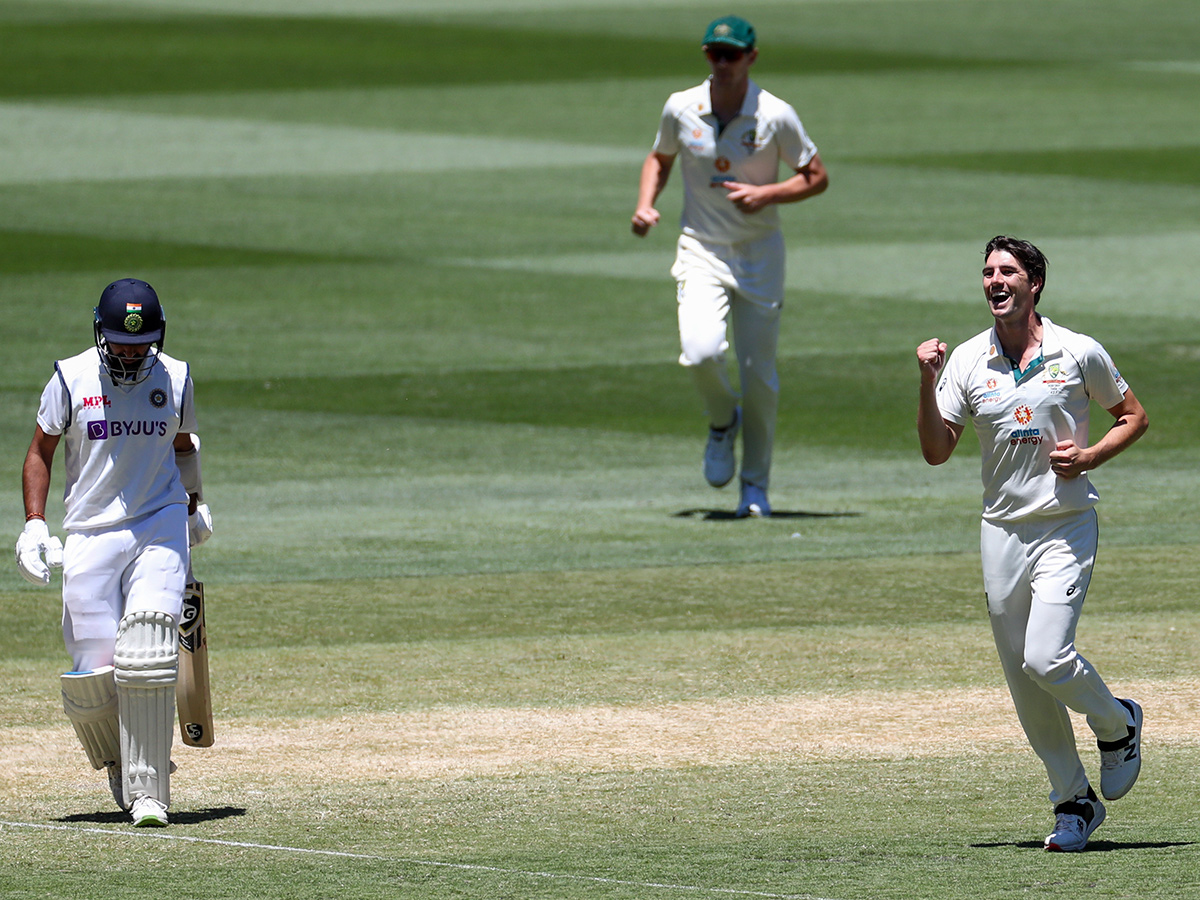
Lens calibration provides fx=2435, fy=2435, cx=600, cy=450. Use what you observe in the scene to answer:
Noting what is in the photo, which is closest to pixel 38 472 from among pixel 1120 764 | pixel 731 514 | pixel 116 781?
pixel 116 781

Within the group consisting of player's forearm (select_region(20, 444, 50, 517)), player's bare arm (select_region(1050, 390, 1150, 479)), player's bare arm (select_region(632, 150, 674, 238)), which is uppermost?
player's bare arm (select_region(632, 150, 674, 238))

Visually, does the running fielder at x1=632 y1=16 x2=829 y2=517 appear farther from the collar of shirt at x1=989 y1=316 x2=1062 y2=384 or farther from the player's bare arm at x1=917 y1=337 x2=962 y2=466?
the collar of shirt at x1=989 y1=316 x2=1062 y2=384

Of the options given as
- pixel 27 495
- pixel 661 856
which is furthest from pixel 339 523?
pixel 661 856

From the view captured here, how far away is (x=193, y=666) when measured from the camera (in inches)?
338

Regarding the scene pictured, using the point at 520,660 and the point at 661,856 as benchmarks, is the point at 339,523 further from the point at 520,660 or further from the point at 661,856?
the point at 661,856

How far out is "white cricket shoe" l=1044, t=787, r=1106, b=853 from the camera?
25.5 ft

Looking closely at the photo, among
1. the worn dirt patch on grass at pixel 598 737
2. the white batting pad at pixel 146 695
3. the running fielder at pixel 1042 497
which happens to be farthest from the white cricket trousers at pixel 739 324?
the white batting pad at pixel 146 695

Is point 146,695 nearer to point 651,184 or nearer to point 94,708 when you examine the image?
point 94,708

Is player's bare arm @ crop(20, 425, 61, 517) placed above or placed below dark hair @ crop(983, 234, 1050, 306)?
below

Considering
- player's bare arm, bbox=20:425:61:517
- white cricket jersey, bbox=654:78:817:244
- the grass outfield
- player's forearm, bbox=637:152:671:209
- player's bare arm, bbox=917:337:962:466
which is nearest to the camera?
player's bare arm, bbox=917:337:962:466

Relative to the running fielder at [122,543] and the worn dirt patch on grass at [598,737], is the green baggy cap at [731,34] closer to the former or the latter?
the worn dirt patch on grass at [598,737]

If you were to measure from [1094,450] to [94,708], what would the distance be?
11.4 ft

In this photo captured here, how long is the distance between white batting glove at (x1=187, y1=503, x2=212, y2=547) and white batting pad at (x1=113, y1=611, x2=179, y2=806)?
2.21ft

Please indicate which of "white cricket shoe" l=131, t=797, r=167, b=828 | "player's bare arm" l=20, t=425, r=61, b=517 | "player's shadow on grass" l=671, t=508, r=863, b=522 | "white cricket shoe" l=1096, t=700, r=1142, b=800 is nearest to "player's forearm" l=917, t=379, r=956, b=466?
"white cricket shoe" l=1096, t=700, r=1142, b=800
